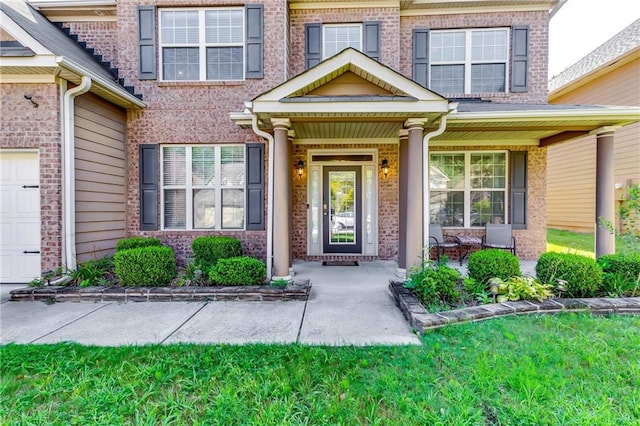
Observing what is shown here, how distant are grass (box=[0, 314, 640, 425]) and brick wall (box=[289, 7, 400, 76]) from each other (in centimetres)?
583

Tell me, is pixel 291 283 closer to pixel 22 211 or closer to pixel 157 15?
pixel 22 211

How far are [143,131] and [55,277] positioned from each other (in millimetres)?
3120

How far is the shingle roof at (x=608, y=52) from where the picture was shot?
8862mm

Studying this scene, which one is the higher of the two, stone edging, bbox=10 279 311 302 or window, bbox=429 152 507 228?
window, bbox=429 152 507 228

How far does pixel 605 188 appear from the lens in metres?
5.35

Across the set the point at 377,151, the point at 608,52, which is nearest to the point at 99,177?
the point at 377,151

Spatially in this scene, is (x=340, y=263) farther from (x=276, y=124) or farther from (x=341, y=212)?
(x=276, y=124)

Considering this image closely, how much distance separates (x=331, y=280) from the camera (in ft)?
17.3

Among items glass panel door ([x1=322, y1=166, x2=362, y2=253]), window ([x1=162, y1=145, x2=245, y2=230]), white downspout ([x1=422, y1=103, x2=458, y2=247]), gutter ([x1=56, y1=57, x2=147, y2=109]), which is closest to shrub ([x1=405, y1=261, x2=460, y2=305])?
white downspout ([x1=422, y1=103, x2=458, y2=247])

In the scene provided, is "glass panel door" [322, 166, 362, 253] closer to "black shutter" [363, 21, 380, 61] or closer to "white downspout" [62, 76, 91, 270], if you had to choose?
"black shutter" [363, 21, 380, 61]

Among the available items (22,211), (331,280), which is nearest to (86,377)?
(331,280)

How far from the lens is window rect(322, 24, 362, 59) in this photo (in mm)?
6625

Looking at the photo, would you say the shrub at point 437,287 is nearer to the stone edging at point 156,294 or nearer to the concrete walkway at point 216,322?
the concrete walkway at point 216,322

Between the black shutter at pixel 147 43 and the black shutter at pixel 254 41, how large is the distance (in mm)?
1910
